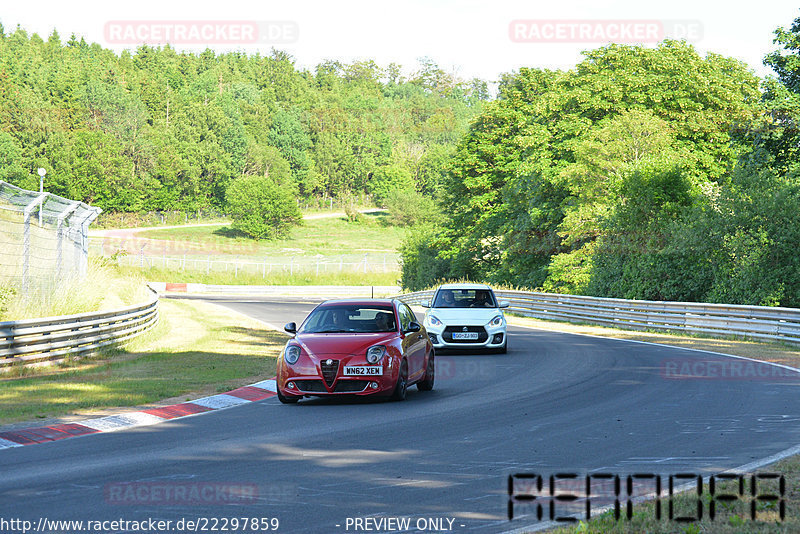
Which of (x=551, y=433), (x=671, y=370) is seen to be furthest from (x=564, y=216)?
(x=551, y=433)

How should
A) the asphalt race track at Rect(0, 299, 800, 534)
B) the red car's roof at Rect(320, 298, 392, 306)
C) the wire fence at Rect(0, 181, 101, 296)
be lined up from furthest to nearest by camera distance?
the wire fence at Rect(0, 181, 101, 296) → the red car's roof at Rect(320, 298, 392, 306) → the asphalt race track at Rect(0, 299, 800, 534)

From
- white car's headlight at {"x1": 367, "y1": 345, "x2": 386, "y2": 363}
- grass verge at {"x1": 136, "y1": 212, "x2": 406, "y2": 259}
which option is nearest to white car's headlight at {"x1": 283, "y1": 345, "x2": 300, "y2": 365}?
white car's headlight at {"x1": 367, "y1": 345, "x2": 386, "y2": 363}

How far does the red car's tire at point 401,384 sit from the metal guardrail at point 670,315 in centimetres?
1314

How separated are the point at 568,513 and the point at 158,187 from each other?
405 ft

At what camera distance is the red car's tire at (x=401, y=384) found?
12.9 m

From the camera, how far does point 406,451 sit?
9.07 m

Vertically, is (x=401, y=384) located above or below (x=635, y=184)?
below

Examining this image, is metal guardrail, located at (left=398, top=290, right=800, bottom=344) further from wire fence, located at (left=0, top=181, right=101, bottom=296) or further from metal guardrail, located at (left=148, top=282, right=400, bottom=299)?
metal guardrail, located at (left=148, top=282, right=400, bottom=299)

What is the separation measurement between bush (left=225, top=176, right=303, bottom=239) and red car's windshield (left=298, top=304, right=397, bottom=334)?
101738 mm

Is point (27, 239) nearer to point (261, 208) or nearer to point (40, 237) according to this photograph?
point (40, 237)

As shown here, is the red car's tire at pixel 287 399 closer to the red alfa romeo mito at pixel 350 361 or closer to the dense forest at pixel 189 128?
the red alfa romeo mito at pixel 350 361

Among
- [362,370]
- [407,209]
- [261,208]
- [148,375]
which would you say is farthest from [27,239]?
[407,209]

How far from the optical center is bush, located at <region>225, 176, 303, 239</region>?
378ft

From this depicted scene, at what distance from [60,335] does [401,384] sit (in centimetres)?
790
